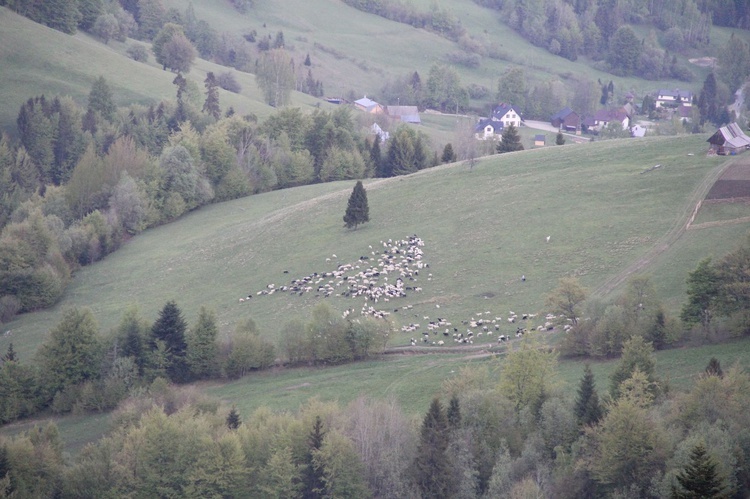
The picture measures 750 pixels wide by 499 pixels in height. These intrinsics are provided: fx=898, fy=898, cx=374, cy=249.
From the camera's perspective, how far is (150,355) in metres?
66.1

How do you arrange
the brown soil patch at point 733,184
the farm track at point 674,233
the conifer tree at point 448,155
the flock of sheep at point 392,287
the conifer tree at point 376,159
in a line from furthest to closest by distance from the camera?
1. the conifer tree at point 376,159
2. the conifer tree at point 448,155
3. the brown soil patch at point 733,184
4. the farm track at point 674,233
5. the flock of sheep at point 392,287

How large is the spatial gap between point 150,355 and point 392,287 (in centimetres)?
1950

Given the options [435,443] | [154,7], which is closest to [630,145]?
[435,443]

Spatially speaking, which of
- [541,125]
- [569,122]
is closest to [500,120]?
[541,125]

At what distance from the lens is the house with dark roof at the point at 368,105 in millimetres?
174750

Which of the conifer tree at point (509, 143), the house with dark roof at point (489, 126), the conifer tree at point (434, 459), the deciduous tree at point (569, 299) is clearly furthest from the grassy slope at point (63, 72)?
the conifer tree at point (434, 459)

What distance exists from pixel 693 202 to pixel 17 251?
63.3m

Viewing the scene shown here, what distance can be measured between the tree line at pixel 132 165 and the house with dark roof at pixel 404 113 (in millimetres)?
24360

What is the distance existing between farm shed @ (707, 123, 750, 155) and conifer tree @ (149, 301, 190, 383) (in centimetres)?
5378

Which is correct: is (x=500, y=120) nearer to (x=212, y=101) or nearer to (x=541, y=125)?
(x=541, y=125)

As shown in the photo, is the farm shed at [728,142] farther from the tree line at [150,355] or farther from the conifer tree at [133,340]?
the conifer tree at [133,340]

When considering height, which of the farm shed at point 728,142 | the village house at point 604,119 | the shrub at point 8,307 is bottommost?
the shrub at point 8,307

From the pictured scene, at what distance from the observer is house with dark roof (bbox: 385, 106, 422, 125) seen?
172100 mm

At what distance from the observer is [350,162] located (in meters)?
123
